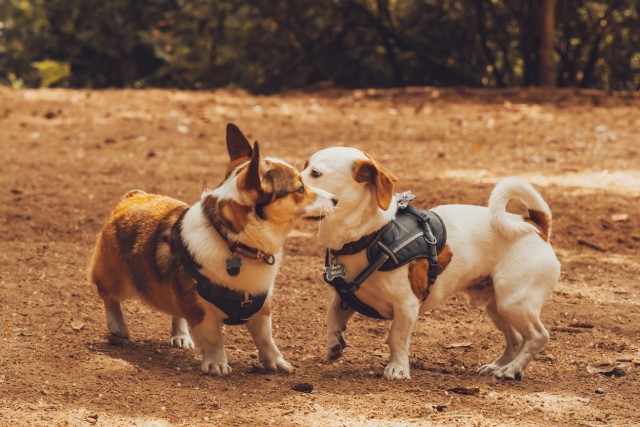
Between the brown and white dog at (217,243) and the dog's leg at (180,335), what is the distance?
0.35m

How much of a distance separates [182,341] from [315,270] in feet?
5.89

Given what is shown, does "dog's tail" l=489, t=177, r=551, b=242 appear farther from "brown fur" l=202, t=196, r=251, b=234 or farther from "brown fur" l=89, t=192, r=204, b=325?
"brown fur" l=89, t=192, r=204, b=325

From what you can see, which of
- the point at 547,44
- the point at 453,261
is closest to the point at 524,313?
the point at 453,261

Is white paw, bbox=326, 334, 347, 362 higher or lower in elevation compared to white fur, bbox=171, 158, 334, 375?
lower

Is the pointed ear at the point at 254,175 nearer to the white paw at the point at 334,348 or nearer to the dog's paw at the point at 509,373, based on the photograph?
the white paw at the point at 334,348

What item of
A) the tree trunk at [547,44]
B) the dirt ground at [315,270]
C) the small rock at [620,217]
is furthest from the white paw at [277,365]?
the tree trunk at [547,44]

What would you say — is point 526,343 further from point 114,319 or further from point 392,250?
point 114,319

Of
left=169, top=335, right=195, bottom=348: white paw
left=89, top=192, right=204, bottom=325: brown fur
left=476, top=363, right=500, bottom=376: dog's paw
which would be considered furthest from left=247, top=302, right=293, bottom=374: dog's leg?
left=476, top=363, right=500, bottom=376: dog's paw

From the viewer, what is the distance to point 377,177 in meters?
4.67

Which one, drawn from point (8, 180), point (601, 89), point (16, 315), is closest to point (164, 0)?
point (601, 89)

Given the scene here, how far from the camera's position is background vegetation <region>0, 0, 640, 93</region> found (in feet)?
51.7

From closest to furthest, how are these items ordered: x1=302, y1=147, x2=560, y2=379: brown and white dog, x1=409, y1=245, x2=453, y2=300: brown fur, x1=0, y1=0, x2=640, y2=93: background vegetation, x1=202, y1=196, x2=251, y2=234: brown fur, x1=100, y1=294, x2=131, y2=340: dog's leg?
x1=202, y1=196, x2=251, y2=234: brown fur → x1=302, y1=147, x2=560, y2=379: brown and white dog → x1=409, y1=245, x2=453, y2=300: brown fur → x1=100, y1=294, x2=131, y2=340: dog's leg → x1=0, y1=0, x2=640, y2=93: background vegetation

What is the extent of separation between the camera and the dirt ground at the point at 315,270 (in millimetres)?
4316

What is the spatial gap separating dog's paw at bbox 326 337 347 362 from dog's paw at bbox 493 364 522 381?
2.63 ft
